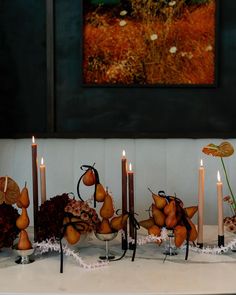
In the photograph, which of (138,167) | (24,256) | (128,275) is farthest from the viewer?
(138,167)

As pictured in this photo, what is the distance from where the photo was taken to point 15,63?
2.23 meters

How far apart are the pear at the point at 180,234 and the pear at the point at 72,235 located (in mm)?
254

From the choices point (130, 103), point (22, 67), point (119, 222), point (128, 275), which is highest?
point (22, 67)

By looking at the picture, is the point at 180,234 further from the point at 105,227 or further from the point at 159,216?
the point at 105,227

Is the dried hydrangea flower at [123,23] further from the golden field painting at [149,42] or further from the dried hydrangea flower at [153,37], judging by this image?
the dried hydrangea flower at [153,37]

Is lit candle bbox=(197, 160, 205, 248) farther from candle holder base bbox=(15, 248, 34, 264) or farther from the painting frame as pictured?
the painting frame

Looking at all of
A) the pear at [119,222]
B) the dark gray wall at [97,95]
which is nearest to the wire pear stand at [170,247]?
the pear at [119,222]

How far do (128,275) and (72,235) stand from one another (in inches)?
7.2

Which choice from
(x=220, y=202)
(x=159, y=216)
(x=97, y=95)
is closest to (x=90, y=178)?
(x=159, y=216)

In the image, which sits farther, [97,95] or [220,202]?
[97,95]

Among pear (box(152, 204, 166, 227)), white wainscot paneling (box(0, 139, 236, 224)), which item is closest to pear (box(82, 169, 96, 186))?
pear (box(152, 204, 166, 227))

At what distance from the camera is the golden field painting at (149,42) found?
2.17 meters

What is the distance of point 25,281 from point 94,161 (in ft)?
3.16

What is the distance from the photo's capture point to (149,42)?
2.19 meters
